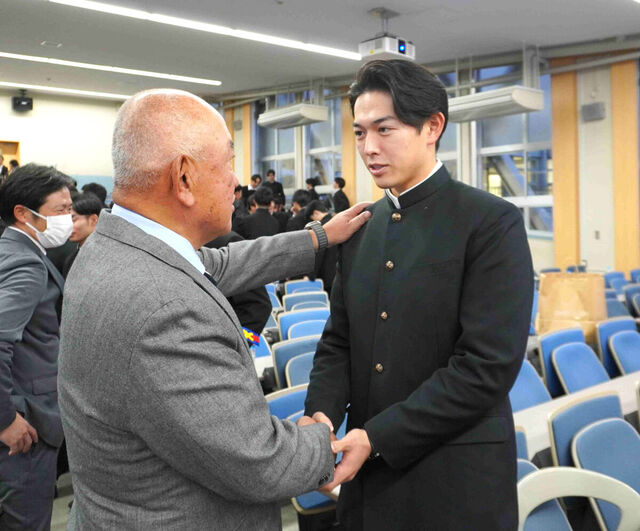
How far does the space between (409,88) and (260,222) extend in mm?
5484

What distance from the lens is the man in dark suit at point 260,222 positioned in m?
6.75

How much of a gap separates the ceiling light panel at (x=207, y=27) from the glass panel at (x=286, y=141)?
4.25m

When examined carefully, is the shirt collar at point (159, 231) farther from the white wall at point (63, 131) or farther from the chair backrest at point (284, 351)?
the white wall at point (63, 131)

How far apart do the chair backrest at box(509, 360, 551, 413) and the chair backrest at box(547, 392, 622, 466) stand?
2.16 ft

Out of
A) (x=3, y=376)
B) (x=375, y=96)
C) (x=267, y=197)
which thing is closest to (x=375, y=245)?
(x=375, y=96)

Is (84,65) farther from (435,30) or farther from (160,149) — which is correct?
(160,149)

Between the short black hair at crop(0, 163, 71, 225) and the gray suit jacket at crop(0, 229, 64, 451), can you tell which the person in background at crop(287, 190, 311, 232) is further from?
the gray suit jacket at crop(0, 229, 64, 451)

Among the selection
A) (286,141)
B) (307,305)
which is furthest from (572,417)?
(286,141)

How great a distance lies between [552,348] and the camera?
13.2 ft

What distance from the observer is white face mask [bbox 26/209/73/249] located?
97.3 inches

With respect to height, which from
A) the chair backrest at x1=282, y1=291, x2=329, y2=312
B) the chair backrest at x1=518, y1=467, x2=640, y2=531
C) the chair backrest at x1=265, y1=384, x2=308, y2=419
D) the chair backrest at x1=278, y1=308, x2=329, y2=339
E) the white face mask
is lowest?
the chair backrest at x1=518, y1=467, x2=640, y2=531

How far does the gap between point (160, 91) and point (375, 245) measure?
62 cm

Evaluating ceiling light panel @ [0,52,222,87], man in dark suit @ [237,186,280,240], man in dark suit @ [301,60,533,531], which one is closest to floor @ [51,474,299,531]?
man in dark suit @ [301,60,533,531]

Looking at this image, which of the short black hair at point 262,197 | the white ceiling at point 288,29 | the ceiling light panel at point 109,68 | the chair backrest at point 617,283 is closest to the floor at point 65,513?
the short black hair at point 262,197
